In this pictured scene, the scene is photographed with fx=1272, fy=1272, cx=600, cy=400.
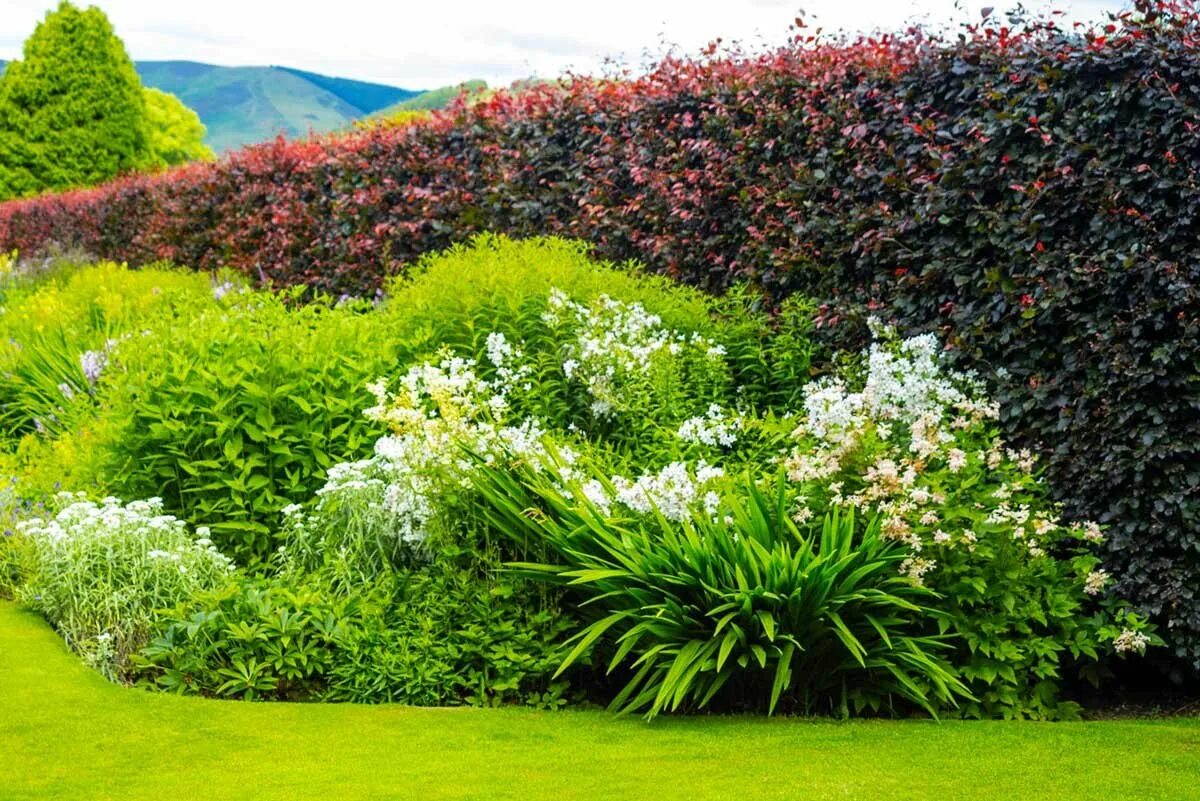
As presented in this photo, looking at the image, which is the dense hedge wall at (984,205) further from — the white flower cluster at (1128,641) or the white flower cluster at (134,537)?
the white flower cluster at (134,537)

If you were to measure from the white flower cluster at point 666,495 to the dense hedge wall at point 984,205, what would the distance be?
176 cm

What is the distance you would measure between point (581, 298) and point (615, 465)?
61.3 inches

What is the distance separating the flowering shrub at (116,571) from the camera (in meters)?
5.86

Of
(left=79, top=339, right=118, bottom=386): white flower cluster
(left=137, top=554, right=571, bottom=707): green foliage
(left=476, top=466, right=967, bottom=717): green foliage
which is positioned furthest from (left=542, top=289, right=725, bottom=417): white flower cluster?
(left=79, top=339, right=118, bottom=386): white flower cluster

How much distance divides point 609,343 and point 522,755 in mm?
2955

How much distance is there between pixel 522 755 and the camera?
4.64m

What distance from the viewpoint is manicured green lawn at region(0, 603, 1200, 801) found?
4.31 meters

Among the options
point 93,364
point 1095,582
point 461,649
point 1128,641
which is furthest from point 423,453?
point 93,364

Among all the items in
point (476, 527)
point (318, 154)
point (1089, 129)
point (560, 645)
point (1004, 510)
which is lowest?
point (560, 645)

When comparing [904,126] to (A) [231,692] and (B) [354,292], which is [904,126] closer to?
(A) [231,692]

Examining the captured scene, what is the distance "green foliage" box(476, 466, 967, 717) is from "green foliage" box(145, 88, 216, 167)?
45364 mm

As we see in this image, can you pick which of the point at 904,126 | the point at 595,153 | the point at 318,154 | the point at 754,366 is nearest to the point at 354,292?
the point at 318,154

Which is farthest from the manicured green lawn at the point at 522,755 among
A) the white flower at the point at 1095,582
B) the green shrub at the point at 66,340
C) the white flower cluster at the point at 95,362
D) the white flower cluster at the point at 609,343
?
the green shrub at the point at 66,340

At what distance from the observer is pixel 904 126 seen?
6973mm
